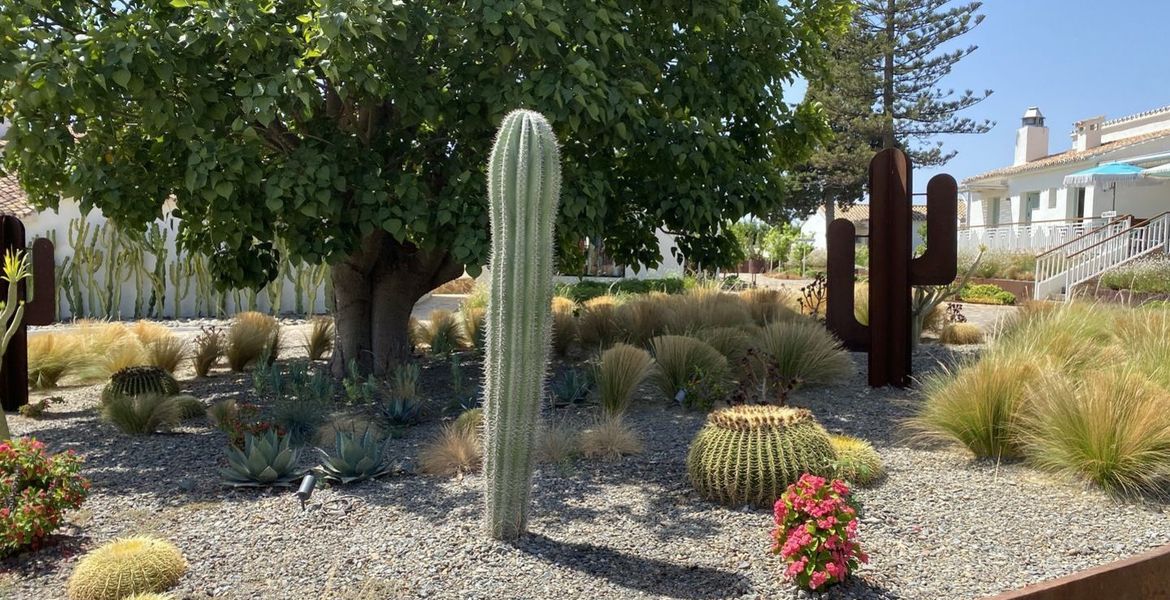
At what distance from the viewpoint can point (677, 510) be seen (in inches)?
197

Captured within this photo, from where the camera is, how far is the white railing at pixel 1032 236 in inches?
870

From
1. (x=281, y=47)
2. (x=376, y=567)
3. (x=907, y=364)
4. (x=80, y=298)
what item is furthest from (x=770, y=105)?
(x=80, y=298)

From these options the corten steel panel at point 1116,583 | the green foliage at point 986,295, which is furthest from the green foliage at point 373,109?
the green foliage at point 986,295

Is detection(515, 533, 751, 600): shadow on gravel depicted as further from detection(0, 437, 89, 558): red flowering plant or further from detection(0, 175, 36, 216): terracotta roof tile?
detection(0, 175, 36, 216): terracotta roof tile

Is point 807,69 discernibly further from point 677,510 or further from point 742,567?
point 742,567

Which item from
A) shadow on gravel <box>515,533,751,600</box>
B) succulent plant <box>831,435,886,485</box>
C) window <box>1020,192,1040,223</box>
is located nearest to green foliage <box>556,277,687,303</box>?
succulent plant <box>831,435,886,485</box>

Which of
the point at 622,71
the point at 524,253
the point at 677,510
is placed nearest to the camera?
the point at 524,253

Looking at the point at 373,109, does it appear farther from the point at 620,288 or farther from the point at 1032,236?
the point at 1032,236

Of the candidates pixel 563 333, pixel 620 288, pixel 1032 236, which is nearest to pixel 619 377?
pixel 563 333

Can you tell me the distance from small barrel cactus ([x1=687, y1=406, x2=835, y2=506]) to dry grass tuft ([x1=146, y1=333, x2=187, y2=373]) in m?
7.47

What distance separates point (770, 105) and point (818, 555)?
232 inches

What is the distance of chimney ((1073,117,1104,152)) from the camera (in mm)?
30484

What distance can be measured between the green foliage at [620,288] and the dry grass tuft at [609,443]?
9858mm

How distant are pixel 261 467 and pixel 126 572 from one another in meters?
1.58
